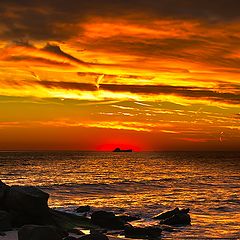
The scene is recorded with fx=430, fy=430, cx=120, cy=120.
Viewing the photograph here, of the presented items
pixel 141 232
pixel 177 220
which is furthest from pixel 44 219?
pixel 177 220

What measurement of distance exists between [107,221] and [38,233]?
47.1 feet

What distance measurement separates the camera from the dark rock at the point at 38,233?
837 inches

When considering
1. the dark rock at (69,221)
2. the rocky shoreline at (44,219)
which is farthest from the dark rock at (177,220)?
the dark rock at (69,221)

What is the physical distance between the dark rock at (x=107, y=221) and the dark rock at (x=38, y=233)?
13177 mm

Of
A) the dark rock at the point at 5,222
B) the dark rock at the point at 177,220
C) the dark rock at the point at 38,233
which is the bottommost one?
the dark rock at the point at 177,220

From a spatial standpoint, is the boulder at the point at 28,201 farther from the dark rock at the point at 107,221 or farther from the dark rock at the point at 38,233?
the dark rock at the point at 38,233

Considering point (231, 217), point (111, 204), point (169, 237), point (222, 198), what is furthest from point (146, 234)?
point (222, 198)

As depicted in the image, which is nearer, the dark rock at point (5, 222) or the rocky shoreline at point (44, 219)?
the dark rock at point (5, 222)

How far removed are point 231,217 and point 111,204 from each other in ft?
51.1

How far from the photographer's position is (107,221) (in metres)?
35.1

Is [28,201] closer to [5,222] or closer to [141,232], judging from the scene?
[5,222]

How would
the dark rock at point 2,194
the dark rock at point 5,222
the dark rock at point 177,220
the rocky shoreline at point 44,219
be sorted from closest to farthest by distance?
the dark rock at point 5,222 < the rocky shoreline at point 44,219 < the dark rock at point 2,194 < the dark rock at point 177,220

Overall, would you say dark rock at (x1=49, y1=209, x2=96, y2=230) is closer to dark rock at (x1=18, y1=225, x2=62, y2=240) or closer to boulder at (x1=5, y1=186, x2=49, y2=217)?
boulder at (x1=5, y1=186, x2=49, y2=217)

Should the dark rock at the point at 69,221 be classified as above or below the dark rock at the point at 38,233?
below
